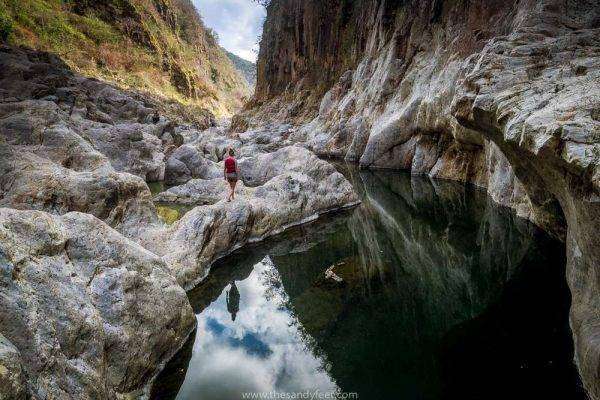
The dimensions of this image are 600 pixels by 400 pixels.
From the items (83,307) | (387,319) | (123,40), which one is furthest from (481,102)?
(123,40)

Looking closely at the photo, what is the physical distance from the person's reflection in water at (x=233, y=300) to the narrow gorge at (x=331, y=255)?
7 cm

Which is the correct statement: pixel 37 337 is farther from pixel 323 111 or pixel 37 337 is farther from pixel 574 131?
pixel 323 111

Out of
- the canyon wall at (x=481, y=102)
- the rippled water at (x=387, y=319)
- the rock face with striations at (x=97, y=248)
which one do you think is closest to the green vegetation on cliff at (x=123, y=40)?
the canyon wall at (x=481, y=102)

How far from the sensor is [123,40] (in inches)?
2237

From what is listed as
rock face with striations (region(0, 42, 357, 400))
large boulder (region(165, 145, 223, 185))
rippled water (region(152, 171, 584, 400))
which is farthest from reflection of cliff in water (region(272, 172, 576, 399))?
large boulder (region(165, 145, 223, 185))

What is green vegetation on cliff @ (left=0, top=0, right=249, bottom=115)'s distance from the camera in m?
42.8

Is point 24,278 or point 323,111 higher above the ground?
point 323,111

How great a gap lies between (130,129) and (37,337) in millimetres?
17271

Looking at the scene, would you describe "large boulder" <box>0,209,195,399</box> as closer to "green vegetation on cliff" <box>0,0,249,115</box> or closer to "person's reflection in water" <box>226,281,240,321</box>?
"person's reflection in water" <box>226,281,240,321</box>

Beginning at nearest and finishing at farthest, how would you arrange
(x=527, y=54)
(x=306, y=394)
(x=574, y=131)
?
(x=574, y=131) → (x=306, y=394) → (x=527, y=54)

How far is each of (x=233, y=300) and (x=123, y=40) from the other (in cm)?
6347

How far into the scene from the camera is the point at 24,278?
3.10m

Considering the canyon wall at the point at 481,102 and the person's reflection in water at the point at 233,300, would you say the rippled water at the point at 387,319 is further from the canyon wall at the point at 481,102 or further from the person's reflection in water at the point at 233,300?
the canyon wall at the point at 481,102

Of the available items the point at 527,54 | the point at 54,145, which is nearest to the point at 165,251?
the point at 54,145
